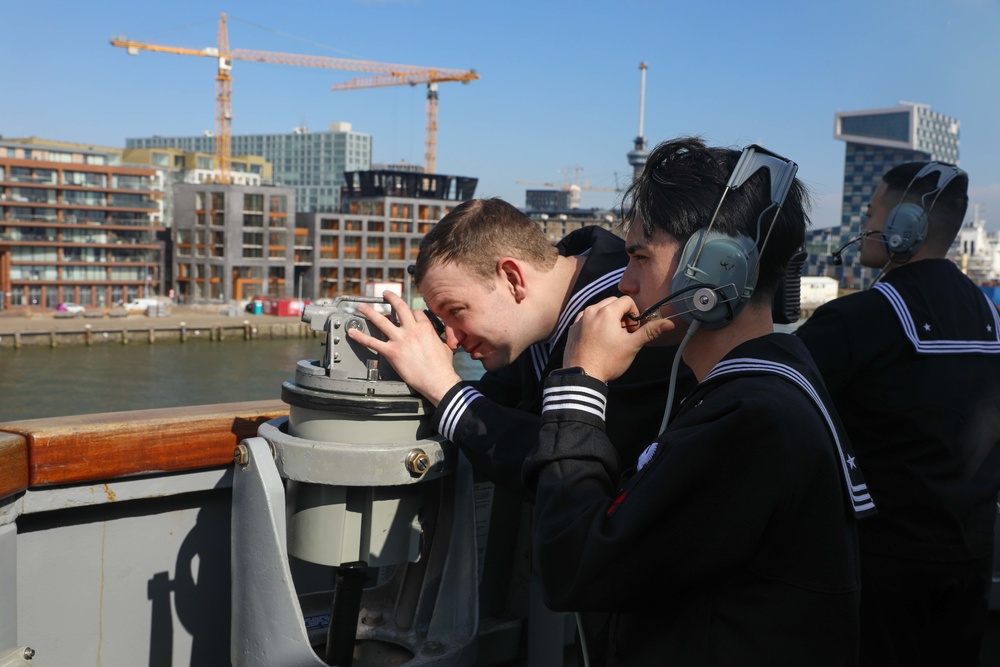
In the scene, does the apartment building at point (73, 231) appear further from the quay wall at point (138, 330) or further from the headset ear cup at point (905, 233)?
the headset ear cup at point (905, 233)

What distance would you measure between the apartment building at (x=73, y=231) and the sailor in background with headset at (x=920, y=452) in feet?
229

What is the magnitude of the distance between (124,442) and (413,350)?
0.71 m

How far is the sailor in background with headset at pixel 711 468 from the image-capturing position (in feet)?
4.08

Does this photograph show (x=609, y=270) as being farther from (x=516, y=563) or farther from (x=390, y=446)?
(x=516, y=563)

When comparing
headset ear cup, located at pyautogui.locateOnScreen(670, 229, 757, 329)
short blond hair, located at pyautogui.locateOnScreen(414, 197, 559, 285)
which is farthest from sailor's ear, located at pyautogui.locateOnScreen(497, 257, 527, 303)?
headset ear cup, located at pyautogui.locateOnScreen(670, 229, 757, 329)

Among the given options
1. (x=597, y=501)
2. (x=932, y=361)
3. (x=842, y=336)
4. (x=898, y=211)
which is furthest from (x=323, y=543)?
(x=898, y=211)

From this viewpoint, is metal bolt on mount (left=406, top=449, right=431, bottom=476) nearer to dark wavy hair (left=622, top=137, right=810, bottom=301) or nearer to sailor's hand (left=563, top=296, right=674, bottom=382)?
sailor's hand (left=563, top=296, right=674, bottom=382)

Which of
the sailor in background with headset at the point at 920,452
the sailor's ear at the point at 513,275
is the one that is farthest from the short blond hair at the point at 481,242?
the sailor in background with headset at the point at 920,452

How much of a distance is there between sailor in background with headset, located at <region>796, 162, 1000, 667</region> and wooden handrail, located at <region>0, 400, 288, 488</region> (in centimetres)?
138

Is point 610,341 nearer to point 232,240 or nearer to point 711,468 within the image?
point 711,468

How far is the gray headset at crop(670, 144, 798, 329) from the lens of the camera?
1409 millimetres

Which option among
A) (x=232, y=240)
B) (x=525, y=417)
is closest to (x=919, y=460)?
(x=525, y=417)

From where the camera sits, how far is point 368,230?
76.9m

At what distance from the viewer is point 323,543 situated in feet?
6.33
